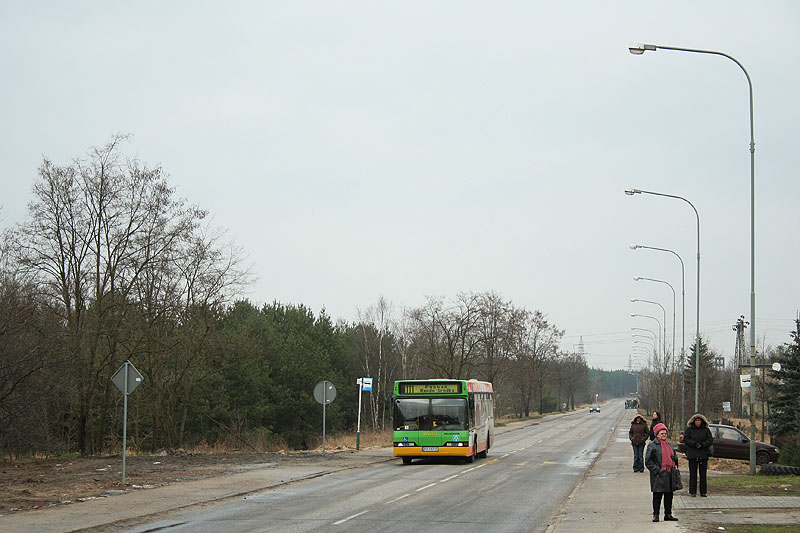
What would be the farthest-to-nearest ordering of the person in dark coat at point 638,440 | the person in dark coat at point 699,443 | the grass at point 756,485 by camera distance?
the person in dark coat at point 638,440
the grass at point 756,485
the person in dark coat at point 699,443

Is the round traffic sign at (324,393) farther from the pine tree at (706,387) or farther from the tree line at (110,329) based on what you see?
the pine tree at (706,387)

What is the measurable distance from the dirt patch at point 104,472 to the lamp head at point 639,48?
1564 cm

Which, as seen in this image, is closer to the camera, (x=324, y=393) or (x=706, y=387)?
(x=324, y=393)

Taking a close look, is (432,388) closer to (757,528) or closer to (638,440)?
(638,440)

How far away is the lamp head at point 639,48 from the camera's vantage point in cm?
1986

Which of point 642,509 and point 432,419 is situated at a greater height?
point 432,419

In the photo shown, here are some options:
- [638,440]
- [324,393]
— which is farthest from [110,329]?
[638,440]

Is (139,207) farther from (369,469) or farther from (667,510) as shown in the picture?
(667,510)

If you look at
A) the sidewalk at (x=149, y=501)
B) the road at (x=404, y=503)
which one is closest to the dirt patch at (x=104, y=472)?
the sidewalk at (x=149, y=501)

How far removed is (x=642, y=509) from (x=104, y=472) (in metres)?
15.1

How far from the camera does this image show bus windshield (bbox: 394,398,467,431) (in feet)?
94.9

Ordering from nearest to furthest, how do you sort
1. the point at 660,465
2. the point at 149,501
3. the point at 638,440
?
the point at 660,465
the point at 149,501
the point at 638,440

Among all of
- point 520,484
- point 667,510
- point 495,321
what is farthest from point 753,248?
point 495,321

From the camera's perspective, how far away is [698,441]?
18.0m
